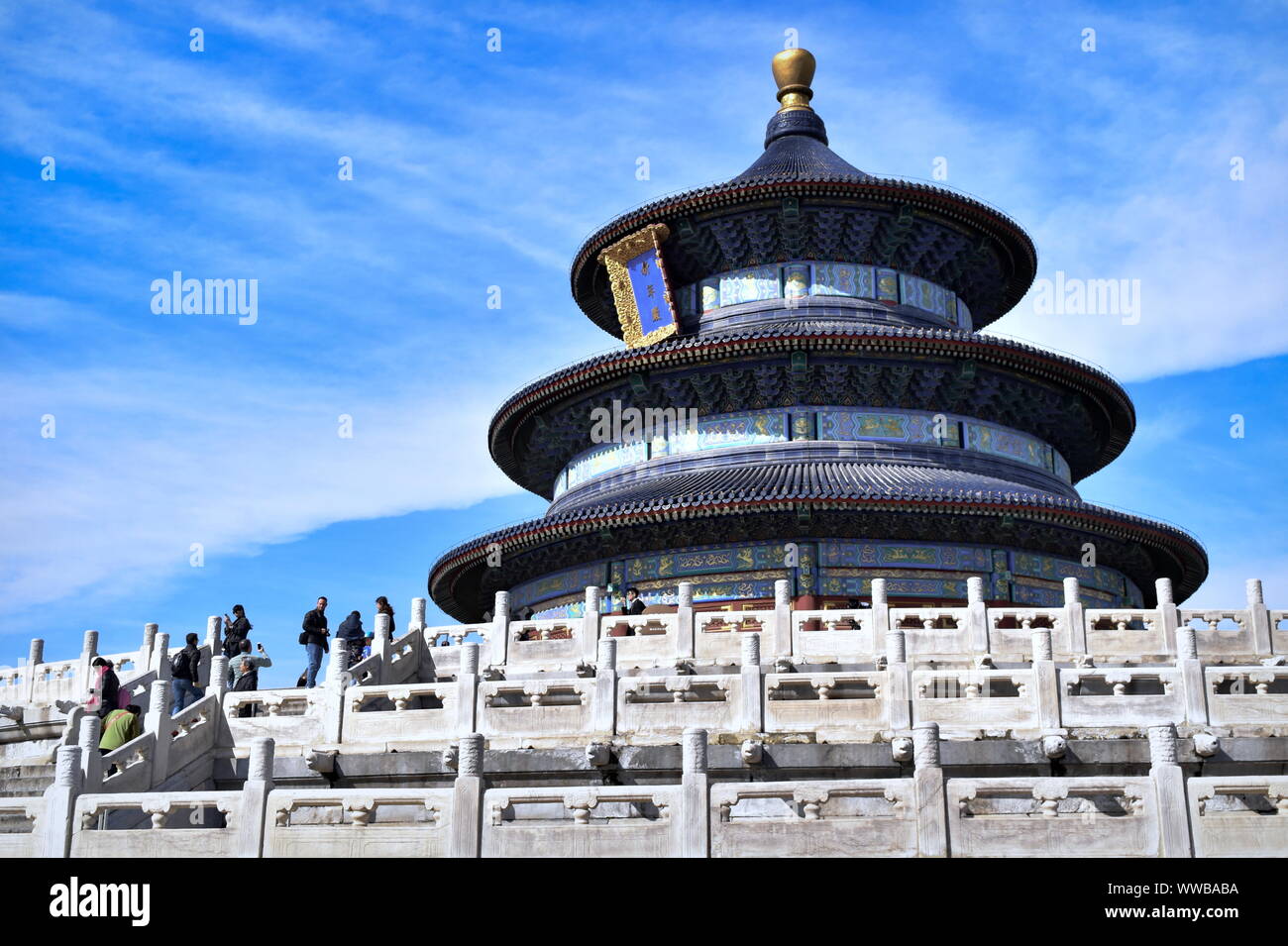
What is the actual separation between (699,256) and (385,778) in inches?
899

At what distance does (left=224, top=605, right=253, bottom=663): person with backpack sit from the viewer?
22.4 metres

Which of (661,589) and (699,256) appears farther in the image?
(699,256)

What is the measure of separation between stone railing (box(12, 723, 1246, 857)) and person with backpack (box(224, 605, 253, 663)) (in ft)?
30.4

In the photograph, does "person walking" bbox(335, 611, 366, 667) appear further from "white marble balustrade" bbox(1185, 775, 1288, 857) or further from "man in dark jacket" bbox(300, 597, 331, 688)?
"white marble balustrade" bbox(1185, 775, 1288, 857)

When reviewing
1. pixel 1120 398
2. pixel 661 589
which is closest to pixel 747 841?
pixel 661 589

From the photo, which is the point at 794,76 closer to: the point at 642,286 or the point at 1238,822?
the point at 642,286

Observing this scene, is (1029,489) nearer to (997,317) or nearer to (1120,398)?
(1120,398)

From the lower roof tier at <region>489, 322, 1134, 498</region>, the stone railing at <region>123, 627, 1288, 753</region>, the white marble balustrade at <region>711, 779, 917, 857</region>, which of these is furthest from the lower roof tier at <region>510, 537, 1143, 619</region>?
the white marble balustrade at <region>711, 779, 917, 857</region>

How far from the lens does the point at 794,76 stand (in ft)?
133

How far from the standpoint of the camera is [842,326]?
3144 centimetres

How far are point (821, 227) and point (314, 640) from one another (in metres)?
18.2

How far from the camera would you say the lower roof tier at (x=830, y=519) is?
90.7ft

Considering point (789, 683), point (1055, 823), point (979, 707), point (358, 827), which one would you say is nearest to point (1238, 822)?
point (1055, 823)

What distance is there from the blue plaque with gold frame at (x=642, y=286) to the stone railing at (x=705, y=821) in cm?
2328
